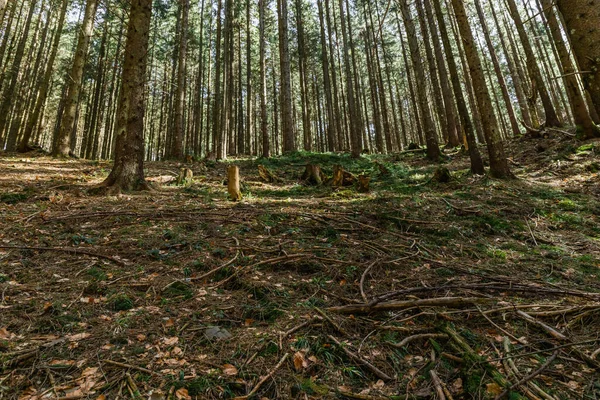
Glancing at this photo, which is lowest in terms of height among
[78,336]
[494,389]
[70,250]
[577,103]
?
[494,389]

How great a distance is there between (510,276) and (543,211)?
3.07 metres

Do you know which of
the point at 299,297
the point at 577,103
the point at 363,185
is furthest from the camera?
the point at 577,103

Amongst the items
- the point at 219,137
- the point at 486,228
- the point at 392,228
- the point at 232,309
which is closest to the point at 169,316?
the point at 232,309

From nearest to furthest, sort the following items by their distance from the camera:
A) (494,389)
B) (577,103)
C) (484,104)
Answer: (494,389), (484,104), (577,103)

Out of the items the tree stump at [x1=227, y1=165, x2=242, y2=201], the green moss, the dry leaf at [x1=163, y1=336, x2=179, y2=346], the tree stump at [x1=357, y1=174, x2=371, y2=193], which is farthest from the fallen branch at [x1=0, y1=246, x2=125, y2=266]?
the tree stump at [x1=357, y1=174, x2=371, y2=193]

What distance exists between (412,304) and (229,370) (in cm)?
172

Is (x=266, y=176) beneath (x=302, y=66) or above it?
beneath

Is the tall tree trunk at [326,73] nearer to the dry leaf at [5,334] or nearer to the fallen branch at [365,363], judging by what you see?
the fallen branch at [365,363]

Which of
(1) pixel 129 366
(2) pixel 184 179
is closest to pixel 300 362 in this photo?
(1) pixel 129 366

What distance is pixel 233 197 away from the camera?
24.1 feet

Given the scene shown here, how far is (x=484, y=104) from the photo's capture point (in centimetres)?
800

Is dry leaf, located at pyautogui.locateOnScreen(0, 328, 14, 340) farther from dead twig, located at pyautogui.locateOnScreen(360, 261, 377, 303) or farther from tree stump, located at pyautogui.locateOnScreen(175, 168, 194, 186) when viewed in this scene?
tree stump, located at pyautogui.locateOnScreen(175, 168, 194, 186)

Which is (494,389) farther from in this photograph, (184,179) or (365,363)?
(184,179)

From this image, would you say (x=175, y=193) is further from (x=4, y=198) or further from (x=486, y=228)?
(x=486, y=228)
